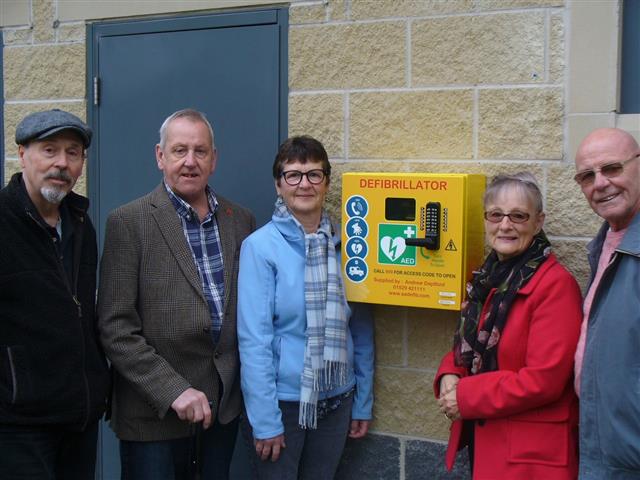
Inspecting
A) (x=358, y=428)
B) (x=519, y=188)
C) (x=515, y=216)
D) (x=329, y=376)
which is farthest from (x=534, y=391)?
(x=358, y=428)

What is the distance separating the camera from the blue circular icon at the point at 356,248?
3.34 meters

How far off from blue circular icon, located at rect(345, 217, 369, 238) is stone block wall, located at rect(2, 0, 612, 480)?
36 centimetres

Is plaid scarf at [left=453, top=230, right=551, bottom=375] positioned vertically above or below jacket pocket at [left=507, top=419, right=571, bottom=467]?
above

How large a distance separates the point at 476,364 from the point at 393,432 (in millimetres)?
923

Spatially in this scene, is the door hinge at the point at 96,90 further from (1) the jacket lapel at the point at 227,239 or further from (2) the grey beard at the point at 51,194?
(2) the grey beard at the point at 51,194

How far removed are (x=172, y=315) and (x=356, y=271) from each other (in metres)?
0.81

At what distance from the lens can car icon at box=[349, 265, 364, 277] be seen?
11.0 ft

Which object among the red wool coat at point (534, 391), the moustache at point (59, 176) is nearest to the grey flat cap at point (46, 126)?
the moustache at point (59, 176)

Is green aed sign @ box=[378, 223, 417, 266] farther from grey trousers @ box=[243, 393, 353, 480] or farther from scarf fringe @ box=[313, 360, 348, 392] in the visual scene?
grey trousers @ box=[243, 393, 353, 480]

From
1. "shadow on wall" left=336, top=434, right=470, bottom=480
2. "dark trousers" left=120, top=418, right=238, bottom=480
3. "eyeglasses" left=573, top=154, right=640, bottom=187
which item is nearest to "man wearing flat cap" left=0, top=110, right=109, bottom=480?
"dark trousers" left=120, top=418, right=238, bottom=480

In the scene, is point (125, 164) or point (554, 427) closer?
point (554, 427)

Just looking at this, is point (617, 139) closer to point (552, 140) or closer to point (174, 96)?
point (552, 140)

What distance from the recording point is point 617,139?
8.54 feet

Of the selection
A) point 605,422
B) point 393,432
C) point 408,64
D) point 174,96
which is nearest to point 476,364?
point 605,422
